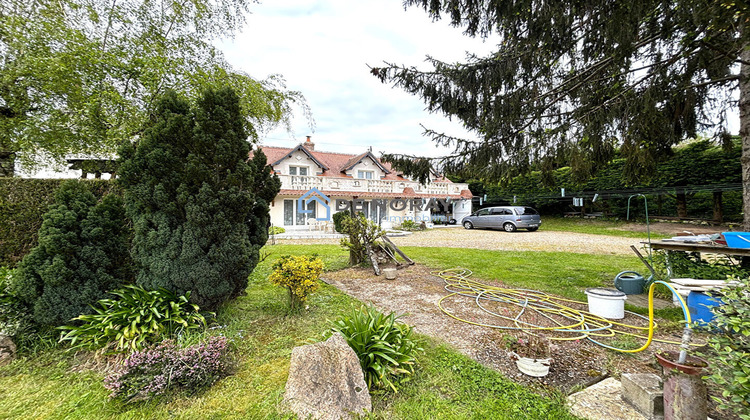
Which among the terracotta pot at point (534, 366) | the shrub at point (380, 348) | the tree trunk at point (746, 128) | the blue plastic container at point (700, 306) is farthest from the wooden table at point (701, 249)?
the shrub at point (380, 348)

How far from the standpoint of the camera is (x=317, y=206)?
18.2m

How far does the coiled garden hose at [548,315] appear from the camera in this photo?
3.41 m

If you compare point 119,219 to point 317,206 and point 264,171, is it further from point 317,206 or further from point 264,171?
point 317,206

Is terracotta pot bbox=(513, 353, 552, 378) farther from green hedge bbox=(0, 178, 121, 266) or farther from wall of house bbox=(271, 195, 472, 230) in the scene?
wall of house bbox=(271, 195, 472, 230)

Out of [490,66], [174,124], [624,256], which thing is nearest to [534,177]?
[624,256]

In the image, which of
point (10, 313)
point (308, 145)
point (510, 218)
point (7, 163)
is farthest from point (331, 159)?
point (10, 313)

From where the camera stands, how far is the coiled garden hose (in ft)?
11.2

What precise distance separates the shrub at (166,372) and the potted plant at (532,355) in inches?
113

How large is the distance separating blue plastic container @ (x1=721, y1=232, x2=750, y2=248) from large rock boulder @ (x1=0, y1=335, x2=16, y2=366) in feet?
28.8

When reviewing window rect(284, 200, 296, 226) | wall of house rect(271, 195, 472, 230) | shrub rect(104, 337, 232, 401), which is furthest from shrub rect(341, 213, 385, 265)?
window rect(284, 200, 296, 226)

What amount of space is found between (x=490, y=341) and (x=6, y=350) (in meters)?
5.29

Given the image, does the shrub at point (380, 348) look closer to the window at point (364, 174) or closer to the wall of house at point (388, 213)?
the wall of house at point (388, 213)

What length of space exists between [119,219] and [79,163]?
17.5ft

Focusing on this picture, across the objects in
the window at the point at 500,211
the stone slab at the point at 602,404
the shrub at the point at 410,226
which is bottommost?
the stone slab at the point at 602,404
